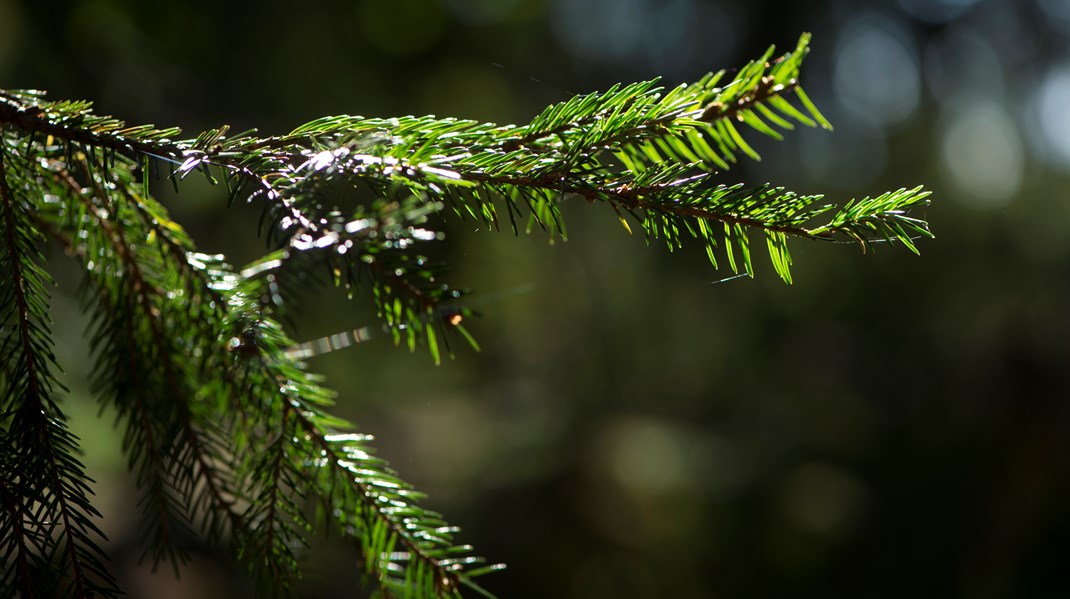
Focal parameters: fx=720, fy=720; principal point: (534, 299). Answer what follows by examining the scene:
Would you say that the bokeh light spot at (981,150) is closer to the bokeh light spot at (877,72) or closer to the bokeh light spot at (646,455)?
the bokeh light spot at (877,72)

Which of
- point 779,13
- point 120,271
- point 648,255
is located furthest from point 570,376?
point 120,271

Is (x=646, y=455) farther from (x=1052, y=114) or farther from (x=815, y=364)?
(x=1052, y=114)

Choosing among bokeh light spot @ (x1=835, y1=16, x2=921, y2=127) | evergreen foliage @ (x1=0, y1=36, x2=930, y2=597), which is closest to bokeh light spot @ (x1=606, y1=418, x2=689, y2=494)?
bokeh light spot @ (x1=835, y1=16, x2=921, y2=127)

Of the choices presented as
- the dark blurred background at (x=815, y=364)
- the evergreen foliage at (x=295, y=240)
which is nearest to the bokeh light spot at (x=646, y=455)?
the dark blurred background at (x=815, y=364)

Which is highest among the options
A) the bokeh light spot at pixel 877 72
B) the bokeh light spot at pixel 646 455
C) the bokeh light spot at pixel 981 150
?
the bokeh light spot at pixel 877 72

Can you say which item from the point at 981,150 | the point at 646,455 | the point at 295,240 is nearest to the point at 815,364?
the point at 646,455

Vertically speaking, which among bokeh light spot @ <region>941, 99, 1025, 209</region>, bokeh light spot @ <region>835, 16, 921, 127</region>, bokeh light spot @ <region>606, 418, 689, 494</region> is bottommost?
bokeh light spot @ <region>606, 418, 689, 494</region>

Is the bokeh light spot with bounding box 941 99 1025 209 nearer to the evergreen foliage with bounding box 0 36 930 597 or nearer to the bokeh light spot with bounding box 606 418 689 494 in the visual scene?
the bokeh light spot with bounding box 606 418 689 494
